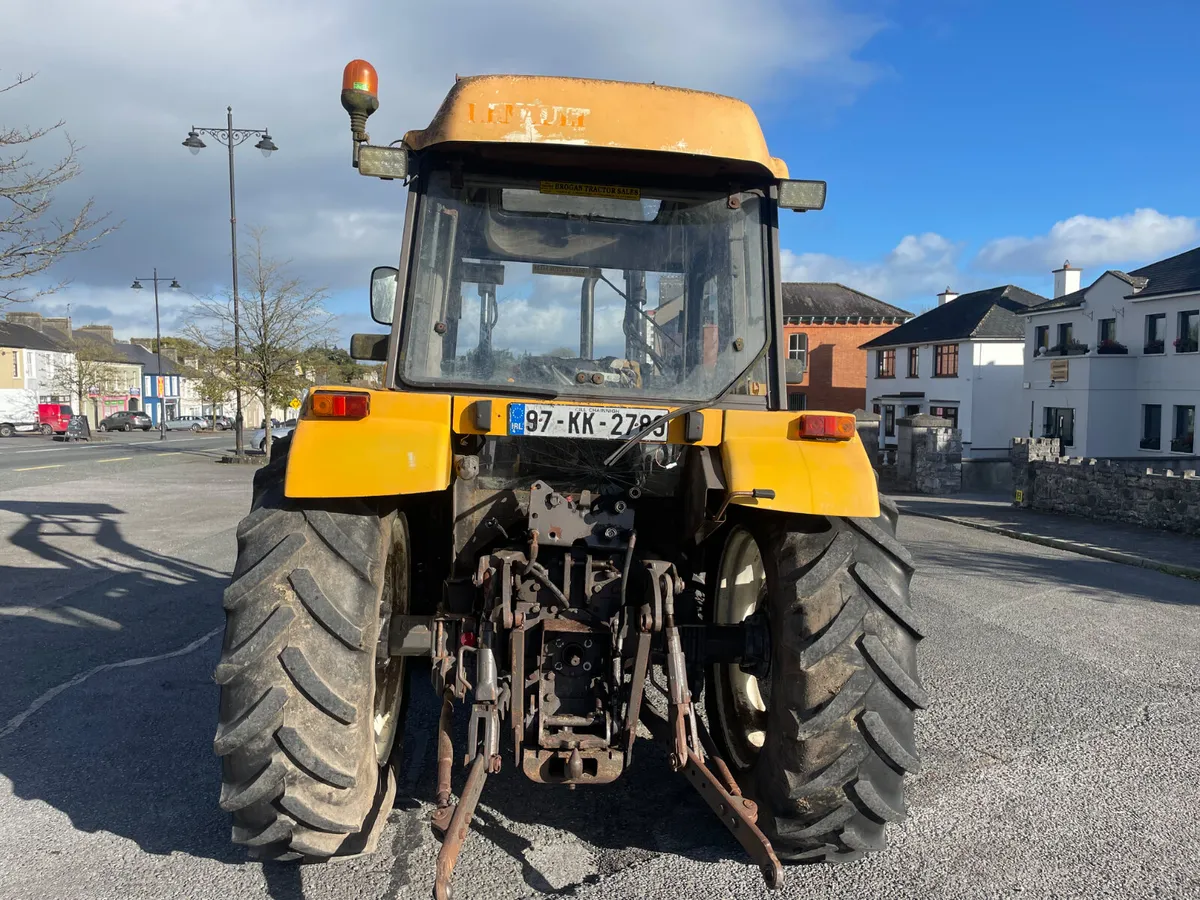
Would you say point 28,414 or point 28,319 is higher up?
point 28,319

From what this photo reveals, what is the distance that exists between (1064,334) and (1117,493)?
74.6 feet

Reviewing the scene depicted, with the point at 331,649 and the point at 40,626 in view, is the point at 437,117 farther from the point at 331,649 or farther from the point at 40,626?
the point at 40,626

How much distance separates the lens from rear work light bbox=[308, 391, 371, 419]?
3041 mm

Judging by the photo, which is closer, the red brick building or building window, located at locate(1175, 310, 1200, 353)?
building window, located at locate(1175, 310, 1200, 353)

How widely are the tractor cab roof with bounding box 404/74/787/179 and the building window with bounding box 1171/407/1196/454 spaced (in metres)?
33.7

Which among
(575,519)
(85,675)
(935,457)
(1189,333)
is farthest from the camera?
(1189,333)

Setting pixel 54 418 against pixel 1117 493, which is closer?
pixel 1117 493

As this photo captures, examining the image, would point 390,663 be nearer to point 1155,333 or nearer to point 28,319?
point 1155,333

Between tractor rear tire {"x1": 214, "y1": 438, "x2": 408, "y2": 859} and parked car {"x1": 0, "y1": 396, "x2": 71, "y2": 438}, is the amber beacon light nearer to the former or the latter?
tractor rear tire {"x1": 214, "y1": 438, "x2": 408, "y2": 859}

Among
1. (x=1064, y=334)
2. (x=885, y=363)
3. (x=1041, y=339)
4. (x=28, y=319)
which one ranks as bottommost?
(x=885, y=363)

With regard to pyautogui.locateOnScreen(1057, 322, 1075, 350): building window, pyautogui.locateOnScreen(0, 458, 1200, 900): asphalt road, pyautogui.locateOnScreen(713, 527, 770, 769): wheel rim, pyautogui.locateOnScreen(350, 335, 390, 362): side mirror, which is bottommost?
pyautogui.locateOnScreen(0, 458, 1200, 900): asphalt road

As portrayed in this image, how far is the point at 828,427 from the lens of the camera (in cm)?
323

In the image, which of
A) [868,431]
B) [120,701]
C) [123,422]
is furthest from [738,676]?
[123,422]

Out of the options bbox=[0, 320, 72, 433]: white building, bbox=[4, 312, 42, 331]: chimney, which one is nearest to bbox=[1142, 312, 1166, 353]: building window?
bbox=[0, 320, 72, 433]: white building
